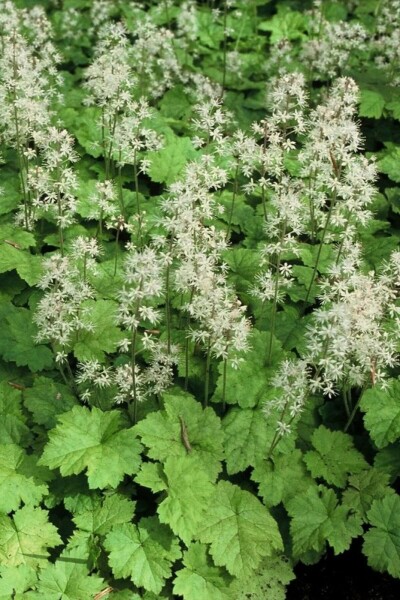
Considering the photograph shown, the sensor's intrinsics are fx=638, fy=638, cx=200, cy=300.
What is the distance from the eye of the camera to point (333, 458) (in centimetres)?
368

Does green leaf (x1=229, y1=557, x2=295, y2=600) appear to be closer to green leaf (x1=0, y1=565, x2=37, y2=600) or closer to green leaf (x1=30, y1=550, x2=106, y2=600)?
green leaf (x1=30, y1=550, x2=106, y2=600)

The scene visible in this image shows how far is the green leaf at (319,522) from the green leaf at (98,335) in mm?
1418

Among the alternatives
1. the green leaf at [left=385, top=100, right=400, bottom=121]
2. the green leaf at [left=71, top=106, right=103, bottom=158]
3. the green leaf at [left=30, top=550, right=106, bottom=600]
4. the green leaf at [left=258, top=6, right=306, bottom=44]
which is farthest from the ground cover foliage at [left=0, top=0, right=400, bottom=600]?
the green leaf at [left=258, top=6, right=306, bottom=44]

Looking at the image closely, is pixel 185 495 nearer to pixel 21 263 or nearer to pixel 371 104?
pixel 21 263

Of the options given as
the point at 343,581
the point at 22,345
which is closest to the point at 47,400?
the point at 22,345

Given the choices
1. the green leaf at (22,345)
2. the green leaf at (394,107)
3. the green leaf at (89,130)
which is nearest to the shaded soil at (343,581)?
the green leaf at (22,345)

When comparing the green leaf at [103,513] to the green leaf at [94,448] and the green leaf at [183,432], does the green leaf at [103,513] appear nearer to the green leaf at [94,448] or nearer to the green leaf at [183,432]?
the green leaf at [94,448]

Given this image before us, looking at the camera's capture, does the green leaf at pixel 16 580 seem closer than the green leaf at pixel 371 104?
Yes

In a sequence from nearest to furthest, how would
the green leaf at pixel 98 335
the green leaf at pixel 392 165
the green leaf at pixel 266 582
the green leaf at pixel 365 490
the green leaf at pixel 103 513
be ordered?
the green leaf at pixel 103 513
the green leaf at pixel 266 582
the green leaf at pixel 365 490
the green leaf at pixel 98 335
the green leaf at pixel 392 165

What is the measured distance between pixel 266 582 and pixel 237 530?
1.30 ft

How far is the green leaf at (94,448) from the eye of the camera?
10.6ft

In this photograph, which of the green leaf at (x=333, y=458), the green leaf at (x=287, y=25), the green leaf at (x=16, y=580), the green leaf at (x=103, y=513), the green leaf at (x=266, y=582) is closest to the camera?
the green leaf at (x=16, y=580)

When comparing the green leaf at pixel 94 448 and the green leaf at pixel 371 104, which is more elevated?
the green leaf at pixel 371 104

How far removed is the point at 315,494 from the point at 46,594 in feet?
→ 4.89
